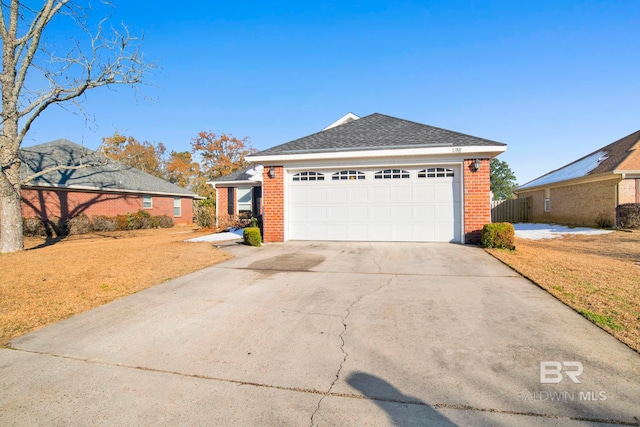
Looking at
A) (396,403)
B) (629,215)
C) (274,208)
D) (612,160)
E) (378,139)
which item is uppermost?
(378,139)

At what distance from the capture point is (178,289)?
5.64 metres

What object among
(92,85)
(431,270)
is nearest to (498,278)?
(431,270)

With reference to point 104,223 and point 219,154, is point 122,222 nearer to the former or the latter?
point 104,223

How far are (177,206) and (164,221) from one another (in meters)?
3.15

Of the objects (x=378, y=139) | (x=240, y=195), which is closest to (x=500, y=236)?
(x=378, y=139)

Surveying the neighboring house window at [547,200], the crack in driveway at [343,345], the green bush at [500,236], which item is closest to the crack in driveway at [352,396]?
the crack in driveway at [343,345]

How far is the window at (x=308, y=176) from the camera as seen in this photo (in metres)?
11.2

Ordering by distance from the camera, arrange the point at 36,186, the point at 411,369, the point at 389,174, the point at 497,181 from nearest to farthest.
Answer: the point at 411,369, the point at 389,174, the point at 36,186, the point at 497,181

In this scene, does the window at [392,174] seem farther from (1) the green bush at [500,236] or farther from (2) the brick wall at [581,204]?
(2) the brick wall at [581,204]

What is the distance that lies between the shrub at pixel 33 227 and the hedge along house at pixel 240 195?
8.19 m

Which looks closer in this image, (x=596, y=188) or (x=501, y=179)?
(x=596, y=188)

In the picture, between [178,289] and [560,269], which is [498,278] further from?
[178,289]

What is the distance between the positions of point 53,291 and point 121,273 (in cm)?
130

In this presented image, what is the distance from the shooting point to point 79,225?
55.6 feet
